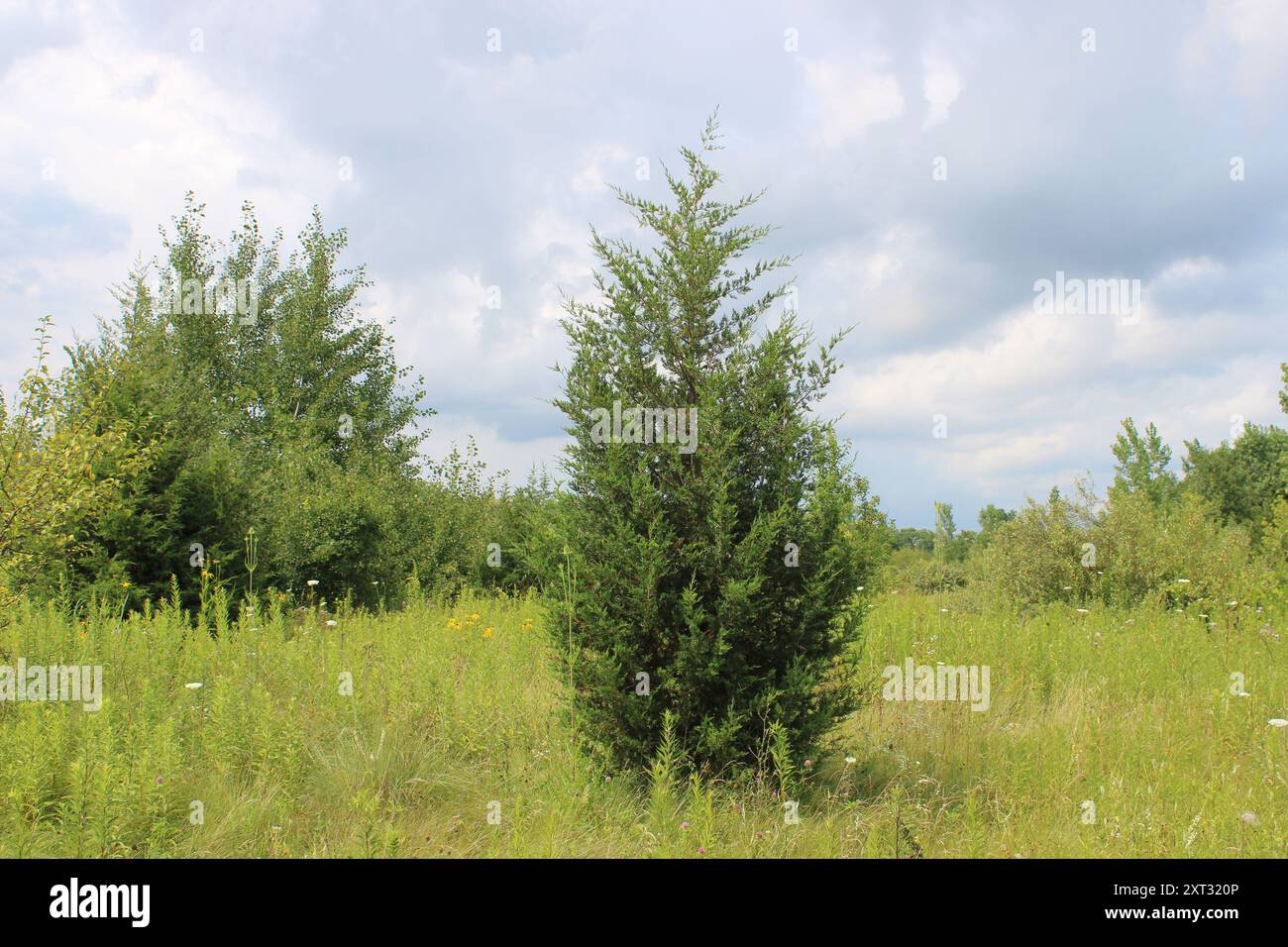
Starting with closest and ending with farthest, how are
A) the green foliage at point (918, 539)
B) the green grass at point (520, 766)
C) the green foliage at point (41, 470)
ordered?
the green grass at point (520, 766), the green foliage at point (41, 470), the green foliage at point (918, 539)

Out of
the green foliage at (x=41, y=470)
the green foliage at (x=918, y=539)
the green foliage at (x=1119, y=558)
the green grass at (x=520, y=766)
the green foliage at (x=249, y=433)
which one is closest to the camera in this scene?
the green grass at (x=520, y=766)

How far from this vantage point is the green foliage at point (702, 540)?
185 inches

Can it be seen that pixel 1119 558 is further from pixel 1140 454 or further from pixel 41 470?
pixel 1140 454

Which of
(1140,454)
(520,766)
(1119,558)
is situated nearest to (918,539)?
(1140,454)

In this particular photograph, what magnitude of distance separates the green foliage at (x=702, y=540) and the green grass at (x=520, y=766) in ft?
1.68

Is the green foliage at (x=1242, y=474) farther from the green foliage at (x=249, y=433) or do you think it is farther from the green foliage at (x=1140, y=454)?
the green foliage at (x=249, y=433)

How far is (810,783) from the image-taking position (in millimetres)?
5117

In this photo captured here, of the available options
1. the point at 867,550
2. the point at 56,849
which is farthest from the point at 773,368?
the point at 56,849

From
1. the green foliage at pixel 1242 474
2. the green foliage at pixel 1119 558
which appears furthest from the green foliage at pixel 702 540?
the green foliage at pixel 1242 474

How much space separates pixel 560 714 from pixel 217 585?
6905mm

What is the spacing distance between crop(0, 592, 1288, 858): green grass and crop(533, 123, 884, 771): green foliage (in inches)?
20.2

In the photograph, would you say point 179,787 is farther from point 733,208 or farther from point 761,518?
point 733,208

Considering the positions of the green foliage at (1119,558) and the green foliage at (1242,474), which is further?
the green foliage at (1242,474)

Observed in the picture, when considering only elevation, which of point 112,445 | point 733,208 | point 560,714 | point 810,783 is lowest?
point 810,783
